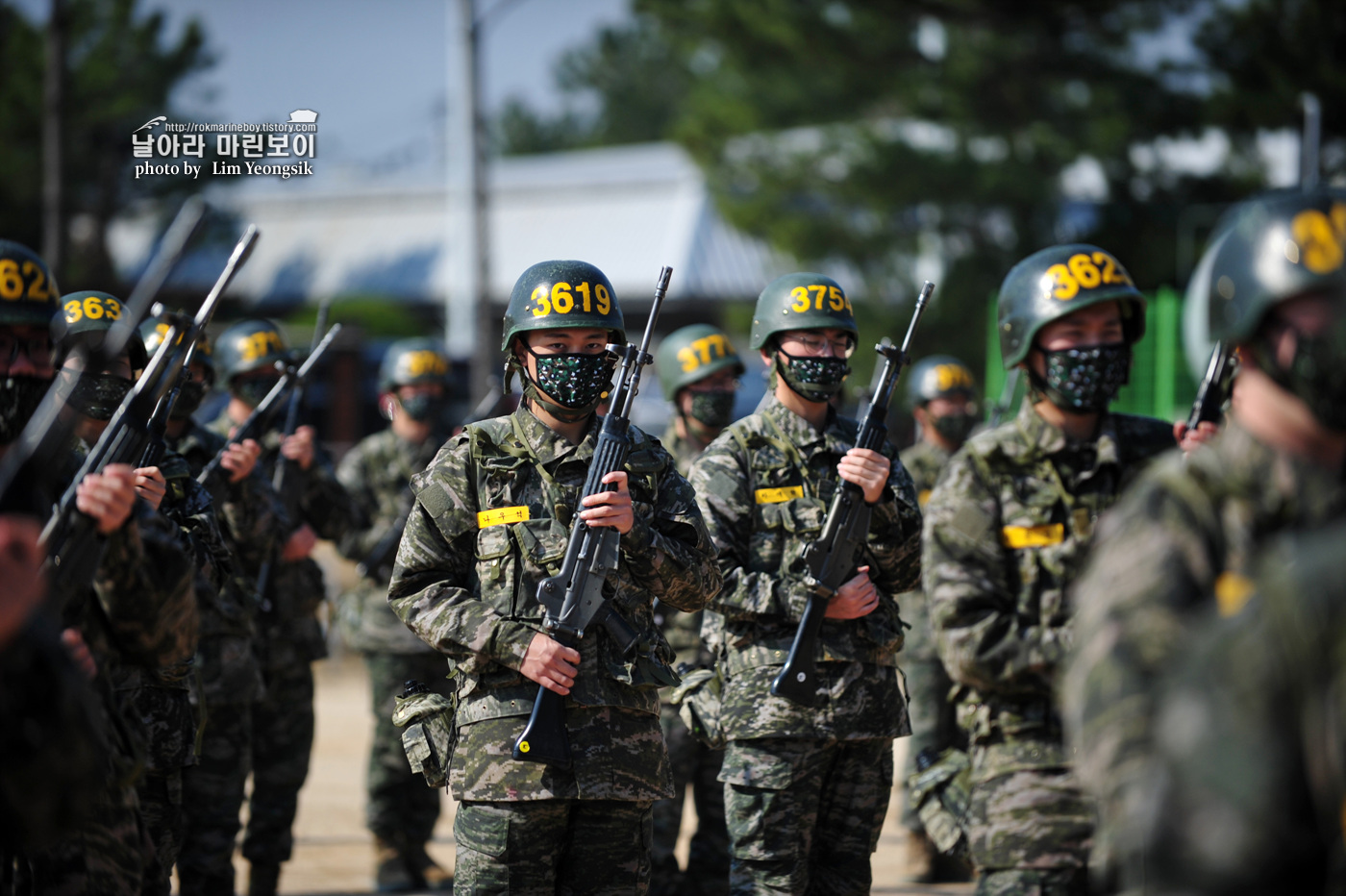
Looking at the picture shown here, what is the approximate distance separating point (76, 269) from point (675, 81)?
146ft

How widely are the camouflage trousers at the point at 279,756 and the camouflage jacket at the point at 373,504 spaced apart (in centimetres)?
81

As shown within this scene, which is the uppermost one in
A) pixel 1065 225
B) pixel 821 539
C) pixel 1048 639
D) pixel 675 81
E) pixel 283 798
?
pixel 675 81

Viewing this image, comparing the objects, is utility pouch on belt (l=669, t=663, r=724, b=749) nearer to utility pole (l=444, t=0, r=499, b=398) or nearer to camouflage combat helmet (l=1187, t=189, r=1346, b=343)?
camouflage combat helmet (l=1187, t=189, r=1346, b=343)

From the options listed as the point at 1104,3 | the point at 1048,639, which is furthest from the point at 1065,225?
the point at 1048,639

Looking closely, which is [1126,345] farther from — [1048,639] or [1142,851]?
[1142,851]

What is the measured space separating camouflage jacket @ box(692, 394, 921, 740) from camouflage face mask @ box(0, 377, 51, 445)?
2.76 metres

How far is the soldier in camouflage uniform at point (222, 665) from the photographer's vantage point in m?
6.45

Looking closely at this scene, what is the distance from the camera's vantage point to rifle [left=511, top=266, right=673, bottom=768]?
4.41 metres

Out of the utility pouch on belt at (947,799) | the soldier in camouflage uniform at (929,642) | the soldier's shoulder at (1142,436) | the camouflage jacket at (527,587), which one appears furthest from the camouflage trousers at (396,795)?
the soldier's shoulder at (1142,436)

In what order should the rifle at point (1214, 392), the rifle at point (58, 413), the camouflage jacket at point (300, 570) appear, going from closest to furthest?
the rifle at point (58, 413), the rifle at point (1214, 392), the camouflage jacket at point (300, 570)

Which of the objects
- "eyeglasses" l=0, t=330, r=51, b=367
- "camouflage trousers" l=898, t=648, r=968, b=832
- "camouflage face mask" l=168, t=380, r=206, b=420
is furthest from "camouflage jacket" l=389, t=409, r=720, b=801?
"camouflage trousers" l=898, t=648, r=968, b=832

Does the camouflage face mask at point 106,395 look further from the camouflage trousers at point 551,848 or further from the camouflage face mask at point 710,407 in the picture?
the camouflage face mask at point 710,407

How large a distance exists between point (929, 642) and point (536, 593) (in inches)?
185

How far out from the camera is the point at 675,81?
65500 mm
